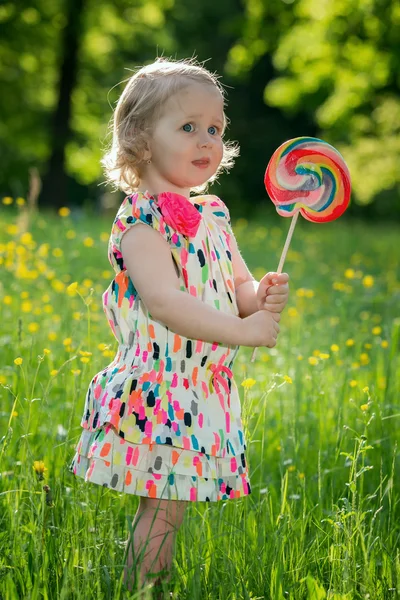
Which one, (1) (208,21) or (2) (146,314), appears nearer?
(2) (146,314)

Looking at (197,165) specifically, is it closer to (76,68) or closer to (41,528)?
(41,528)

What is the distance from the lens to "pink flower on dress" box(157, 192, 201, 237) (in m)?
2.12

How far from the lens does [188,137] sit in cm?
214

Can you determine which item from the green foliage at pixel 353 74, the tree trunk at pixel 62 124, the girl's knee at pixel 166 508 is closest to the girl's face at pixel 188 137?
the girl's knee at pixel 166 508

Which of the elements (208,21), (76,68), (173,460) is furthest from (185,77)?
(208,21)

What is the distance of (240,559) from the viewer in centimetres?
218

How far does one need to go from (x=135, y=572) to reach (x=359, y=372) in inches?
91.3

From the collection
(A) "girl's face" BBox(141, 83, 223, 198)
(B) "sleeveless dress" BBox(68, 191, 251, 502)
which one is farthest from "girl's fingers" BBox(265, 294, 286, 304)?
(A) "girl's face" BBox(141, 83, 223, 198)

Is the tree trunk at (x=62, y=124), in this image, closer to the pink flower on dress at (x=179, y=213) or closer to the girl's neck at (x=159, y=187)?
the girl's neck at (x=159, y=187)

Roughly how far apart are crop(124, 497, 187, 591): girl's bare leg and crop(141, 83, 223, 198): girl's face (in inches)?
32.2

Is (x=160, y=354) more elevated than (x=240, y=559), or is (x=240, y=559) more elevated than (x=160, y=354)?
(x=160, y=354)

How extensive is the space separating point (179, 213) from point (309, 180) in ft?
1.38

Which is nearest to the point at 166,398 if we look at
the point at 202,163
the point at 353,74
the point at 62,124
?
the point at 202,163

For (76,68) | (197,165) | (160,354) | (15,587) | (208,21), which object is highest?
(208,21)
